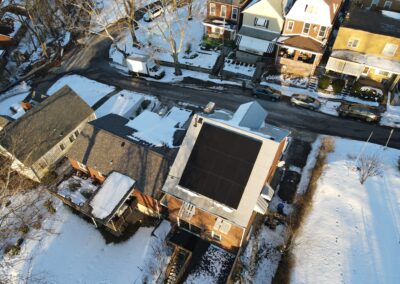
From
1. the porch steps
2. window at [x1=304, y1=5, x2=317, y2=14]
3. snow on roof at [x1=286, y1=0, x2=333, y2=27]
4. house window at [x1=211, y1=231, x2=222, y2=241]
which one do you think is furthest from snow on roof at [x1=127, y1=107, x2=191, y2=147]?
window at [x1=304, y1=5, x2=317, y2=14]

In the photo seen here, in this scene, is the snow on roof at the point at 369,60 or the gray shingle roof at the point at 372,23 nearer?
the snow on roof at the point at 369,60

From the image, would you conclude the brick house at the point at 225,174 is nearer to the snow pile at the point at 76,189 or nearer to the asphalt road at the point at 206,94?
the snow pile at the point at 76,189

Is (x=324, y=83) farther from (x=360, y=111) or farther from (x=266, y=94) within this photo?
(x=266, y=94)

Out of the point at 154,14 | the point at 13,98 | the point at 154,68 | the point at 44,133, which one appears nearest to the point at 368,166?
the point at 154,68

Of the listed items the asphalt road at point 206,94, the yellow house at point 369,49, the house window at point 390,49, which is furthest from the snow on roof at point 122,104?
the house window at point 390,49

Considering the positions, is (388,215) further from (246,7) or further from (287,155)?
(246,7)

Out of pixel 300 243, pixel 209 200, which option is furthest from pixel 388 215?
pixel 209 200
